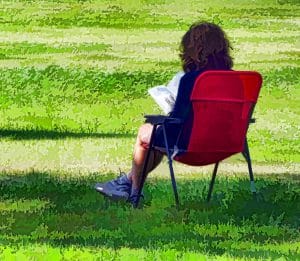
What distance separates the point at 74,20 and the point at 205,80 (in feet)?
97.8

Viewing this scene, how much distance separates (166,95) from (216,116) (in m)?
0.42

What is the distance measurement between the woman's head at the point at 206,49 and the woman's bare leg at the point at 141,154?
515mm

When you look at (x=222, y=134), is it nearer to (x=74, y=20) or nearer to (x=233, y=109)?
(x=233, y=109)

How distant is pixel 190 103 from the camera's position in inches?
351

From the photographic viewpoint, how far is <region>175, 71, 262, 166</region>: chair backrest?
886 cm

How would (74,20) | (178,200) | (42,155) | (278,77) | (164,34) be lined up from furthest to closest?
(74,20)
(164,34)
(278,77)
(42,155)
(178,200)

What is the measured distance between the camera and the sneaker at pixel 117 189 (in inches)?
373

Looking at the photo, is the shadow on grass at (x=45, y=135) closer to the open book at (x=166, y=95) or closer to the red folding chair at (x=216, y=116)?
the open book at (x=166, y=95)

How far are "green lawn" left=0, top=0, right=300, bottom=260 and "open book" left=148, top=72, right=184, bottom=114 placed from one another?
0.69 m

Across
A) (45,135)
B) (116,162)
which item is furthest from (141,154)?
(45,135)

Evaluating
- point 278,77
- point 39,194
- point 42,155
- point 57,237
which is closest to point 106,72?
point 278,77

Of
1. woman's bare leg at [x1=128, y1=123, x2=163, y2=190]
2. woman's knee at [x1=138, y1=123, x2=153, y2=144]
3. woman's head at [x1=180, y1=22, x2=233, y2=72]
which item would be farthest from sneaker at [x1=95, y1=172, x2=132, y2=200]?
woman's head at [x1=180, y1=22, x2=233, y2=72]

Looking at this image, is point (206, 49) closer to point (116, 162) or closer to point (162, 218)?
point (162, 218)

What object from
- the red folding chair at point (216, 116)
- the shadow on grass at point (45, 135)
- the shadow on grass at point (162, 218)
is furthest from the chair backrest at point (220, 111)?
the shadow on grass at point (45, 135)
